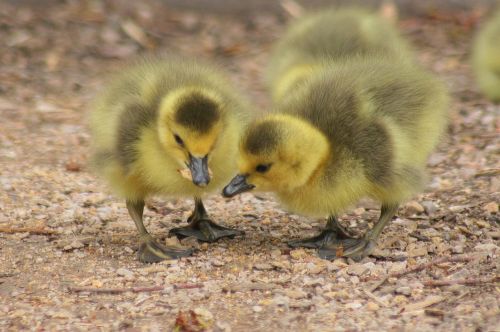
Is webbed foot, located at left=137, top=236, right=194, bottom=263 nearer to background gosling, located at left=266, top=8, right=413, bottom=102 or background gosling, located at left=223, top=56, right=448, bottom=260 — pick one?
background gosling, located at left=223, top=56, right=448, bottom=260

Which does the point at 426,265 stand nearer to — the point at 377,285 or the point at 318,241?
the point at 377,285

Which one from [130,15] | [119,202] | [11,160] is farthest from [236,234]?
[130,15]

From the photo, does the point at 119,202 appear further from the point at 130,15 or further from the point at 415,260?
the point at 130,15

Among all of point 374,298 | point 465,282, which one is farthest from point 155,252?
point 465,282

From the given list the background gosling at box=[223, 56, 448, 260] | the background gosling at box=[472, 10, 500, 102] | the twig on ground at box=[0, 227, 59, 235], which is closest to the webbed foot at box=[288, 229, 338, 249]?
the background gosling at box=[223, 56, 448, 260]

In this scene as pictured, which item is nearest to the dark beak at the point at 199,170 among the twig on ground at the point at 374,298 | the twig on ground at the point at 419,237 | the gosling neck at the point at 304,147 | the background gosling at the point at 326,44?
the gosling neck at the point at 304,147
